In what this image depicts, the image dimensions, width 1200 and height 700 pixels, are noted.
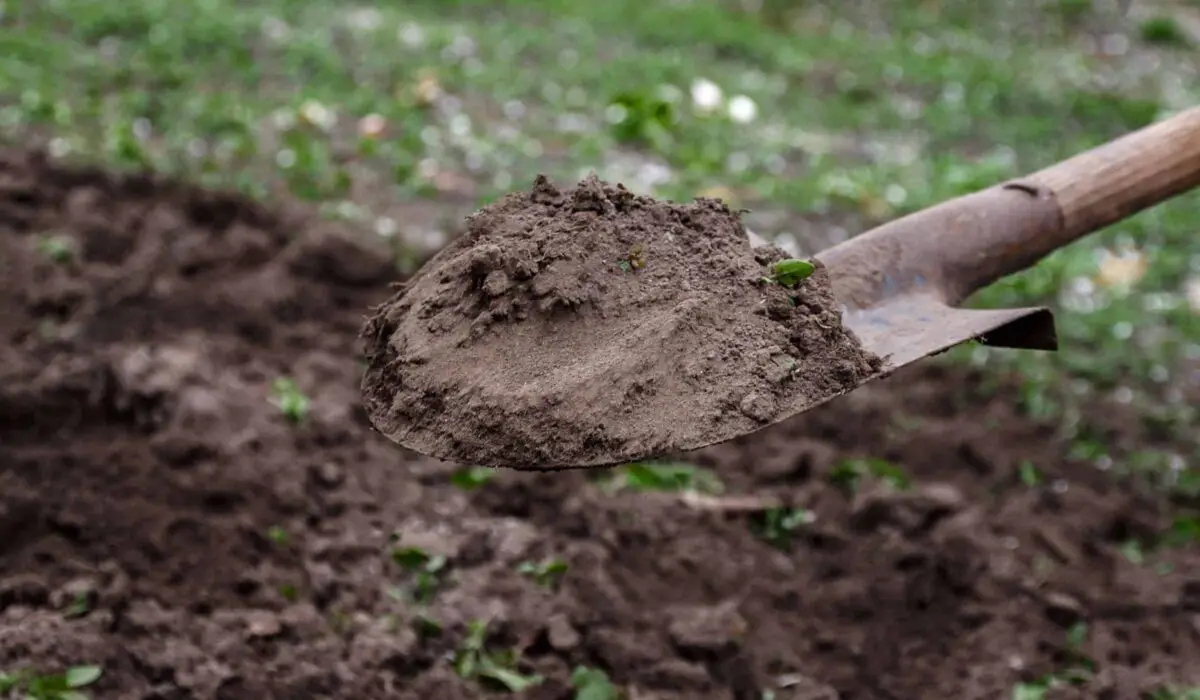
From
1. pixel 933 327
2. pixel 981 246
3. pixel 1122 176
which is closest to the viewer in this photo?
pixel 933 327

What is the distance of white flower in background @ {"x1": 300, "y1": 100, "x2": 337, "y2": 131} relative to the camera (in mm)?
5852

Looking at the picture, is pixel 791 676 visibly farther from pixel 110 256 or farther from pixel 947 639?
pixel 110 256

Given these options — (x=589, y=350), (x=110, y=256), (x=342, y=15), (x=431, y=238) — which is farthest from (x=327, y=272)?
(x=342, y=15)

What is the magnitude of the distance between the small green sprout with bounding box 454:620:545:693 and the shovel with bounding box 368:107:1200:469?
40.1 inches

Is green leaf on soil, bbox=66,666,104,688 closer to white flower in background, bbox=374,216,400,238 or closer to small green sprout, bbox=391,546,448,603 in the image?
small green sprout, bbox=391,546,448,603

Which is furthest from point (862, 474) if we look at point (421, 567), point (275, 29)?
point (275, 29)

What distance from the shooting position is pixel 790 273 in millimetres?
2250

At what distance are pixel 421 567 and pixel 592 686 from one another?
24.2 inches

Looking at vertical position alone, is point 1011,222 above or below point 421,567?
above

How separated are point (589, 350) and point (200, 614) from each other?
144cm

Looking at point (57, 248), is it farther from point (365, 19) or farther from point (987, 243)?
point (365, 19)

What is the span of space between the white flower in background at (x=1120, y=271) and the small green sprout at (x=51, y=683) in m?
4.14

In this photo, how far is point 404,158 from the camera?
5613mm

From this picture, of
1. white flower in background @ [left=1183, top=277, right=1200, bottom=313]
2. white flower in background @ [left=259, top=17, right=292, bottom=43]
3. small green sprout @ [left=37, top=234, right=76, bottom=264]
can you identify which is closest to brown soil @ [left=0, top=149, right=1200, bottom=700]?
small green sprout @ [left=37, top=234, right=76, bottom=264]
